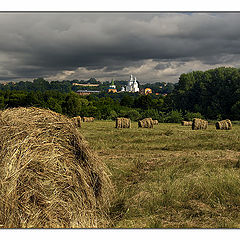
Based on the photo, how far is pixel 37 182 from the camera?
4.12 metres

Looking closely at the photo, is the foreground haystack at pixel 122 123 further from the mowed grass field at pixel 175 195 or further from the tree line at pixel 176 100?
the tree line at pixel 176 100

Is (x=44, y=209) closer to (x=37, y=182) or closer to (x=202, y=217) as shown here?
(x=37, y=182)

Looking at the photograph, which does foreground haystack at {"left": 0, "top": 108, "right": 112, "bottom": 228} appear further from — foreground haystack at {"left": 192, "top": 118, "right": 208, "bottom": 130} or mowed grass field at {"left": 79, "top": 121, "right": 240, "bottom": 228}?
foreground haystack at {"left": 192, "top": 118, "right": 208, "bottom": 130}

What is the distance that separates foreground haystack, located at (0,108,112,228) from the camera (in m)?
3.95

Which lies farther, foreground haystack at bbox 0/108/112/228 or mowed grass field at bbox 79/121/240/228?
mowed grass field at bbox 79/121/240/228

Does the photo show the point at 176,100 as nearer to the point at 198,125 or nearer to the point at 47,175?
the point at 198,125

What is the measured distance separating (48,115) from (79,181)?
130 centimetres

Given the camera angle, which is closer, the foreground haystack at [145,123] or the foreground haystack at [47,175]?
the foreground haystack at [47,175]

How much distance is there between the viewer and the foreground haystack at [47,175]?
3.95 m

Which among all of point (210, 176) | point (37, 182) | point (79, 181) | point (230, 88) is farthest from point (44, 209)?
point (230, 88)

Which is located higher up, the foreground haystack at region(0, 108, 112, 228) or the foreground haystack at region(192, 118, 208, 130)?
the foreground haystack at region(0, 108, 112, 228)

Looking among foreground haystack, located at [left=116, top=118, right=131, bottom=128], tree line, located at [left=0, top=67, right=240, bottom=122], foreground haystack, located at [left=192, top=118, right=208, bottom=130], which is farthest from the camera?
tree line, located at [left=0, top=67, right=240, bottom=122]

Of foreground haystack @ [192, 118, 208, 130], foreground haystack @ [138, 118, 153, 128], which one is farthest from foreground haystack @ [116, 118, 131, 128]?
foreground haystack @ [192, 118, 208, 130]

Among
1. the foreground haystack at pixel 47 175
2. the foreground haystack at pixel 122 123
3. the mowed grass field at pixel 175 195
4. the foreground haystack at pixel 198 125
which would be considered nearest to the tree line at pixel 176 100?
the foreground haystack at pixel 198 125
